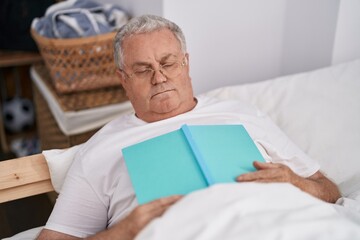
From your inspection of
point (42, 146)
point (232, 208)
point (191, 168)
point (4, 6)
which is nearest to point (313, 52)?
point (191, 168)

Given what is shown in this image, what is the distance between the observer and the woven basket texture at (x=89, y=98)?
1701 mm

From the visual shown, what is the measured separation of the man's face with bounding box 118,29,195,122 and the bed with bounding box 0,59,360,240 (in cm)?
25

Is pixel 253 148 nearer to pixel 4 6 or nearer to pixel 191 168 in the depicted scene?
pixel 191 168

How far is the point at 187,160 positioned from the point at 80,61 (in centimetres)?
84

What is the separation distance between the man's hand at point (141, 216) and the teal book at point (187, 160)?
0.04 m

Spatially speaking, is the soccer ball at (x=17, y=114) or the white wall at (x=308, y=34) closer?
the white wall at (x=308, y=34)

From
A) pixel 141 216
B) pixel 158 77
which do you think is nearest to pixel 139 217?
pixel 141 216

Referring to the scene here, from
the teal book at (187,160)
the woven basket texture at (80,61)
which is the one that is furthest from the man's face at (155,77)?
the woven basket texture at (80,61)

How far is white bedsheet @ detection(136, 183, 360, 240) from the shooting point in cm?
77

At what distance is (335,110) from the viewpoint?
132 centimetres

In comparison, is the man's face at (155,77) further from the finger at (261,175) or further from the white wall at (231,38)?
the white wall at (231,38)

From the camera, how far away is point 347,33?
4.96ft

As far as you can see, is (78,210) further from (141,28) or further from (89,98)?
(89,98)

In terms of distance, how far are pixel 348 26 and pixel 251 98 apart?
16.5 inches
